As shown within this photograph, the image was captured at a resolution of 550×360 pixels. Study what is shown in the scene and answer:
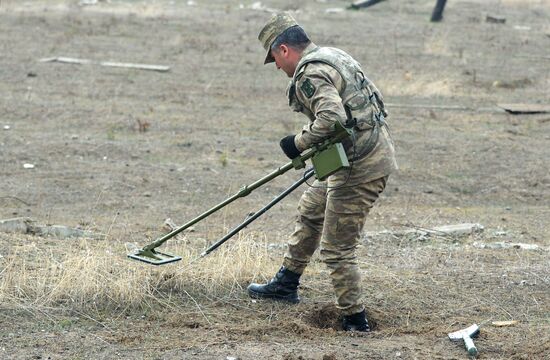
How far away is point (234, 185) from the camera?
407 inches

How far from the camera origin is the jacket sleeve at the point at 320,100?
538cm

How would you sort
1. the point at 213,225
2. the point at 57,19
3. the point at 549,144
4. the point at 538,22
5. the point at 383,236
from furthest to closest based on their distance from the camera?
the point at 538,22, the point at 57,19, the point at 549,144, the point at 213,225, the point at 383,236

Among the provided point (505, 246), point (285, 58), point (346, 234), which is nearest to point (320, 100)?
point (285, 58)

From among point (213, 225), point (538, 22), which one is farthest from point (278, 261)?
point (538, 22)

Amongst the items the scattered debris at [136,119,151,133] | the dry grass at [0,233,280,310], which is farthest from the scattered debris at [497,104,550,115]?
the dry grass at [0,233,280,310]

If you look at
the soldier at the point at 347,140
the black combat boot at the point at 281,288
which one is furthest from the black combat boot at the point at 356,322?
the black combat boot at the point at 281,288

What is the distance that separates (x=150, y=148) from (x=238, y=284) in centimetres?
546

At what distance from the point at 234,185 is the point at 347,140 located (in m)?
4.76

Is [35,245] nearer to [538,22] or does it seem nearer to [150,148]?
[150,148]

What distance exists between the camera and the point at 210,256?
6770 mm

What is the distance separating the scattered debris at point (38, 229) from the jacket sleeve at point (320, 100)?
2.97m

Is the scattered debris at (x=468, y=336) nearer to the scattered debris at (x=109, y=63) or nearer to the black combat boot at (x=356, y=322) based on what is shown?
the black combat boot at (x=356, y=322)

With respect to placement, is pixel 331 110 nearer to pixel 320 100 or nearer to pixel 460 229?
pixel 320 100

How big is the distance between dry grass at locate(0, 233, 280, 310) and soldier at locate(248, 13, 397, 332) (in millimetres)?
891
